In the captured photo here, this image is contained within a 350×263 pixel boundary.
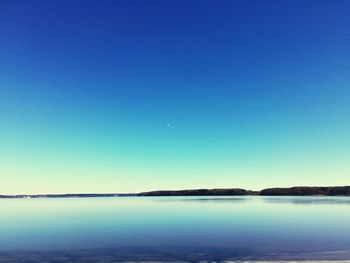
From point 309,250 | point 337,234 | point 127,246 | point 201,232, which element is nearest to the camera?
point 309,250

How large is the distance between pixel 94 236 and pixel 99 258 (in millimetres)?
10689

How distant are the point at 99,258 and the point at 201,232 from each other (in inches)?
549

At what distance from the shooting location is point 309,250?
2298 cm

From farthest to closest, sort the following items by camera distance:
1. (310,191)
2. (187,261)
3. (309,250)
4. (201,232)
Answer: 1. (310,191)
2. (201,232)
3. (309,250)
4. (187,261)

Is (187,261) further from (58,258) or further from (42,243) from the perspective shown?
(42,243)

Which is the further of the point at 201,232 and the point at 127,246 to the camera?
the point at 201,232

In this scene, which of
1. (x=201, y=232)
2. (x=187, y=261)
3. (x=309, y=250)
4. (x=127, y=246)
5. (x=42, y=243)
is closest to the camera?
(x=187, y=261)

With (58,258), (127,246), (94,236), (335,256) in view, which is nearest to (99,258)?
(58,258)

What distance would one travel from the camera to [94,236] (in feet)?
102

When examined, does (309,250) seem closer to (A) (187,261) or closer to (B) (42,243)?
(A) (187,261)

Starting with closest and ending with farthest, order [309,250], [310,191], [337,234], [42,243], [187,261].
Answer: [187,261] → [309,250] → [42,243] → [337,234] → [310,191]

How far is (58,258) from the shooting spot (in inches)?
820

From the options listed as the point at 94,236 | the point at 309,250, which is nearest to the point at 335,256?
the point at 309,250

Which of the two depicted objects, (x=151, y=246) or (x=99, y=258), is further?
(x=151, y=246)
